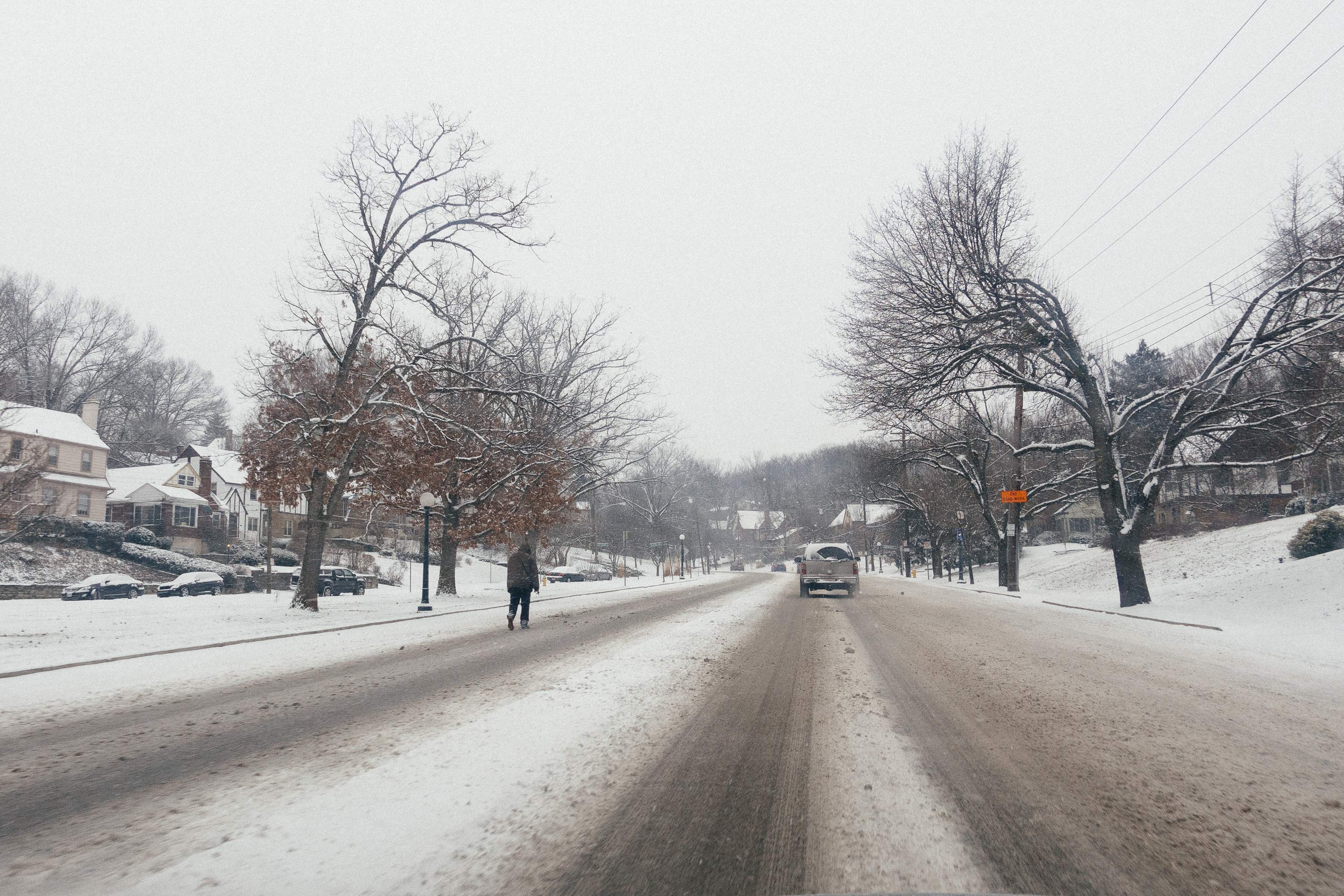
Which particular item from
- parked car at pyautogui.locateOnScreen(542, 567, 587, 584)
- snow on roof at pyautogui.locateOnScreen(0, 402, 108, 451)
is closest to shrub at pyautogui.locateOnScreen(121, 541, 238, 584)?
snow on roof at pyautogui.locateOnScreen(0, 402, 108, 451)

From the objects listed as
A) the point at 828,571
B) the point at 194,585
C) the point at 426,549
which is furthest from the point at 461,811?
the point at 194,585

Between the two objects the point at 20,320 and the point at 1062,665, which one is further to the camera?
the point at 20,320

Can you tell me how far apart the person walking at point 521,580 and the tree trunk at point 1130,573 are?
1415 cm

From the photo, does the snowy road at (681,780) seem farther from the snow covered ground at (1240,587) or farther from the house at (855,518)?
the house at (855,518)

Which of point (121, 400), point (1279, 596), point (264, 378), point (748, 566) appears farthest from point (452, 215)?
point (748, 566)

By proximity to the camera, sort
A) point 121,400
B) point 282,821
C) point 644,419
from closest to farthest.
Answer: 1. point 282,821
2. point 644,419
3. point 121,400

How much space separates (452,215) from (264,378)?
6.15 meters

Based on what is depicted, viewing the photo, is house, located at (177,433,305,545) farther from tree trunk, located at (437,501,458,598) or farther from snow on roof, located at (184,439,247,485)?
tree trunk, located at (437,501,458,598)

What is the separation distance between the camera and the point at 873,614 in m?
16.8

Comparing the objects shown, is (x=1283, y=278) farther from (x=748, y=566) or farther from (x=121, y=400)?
(x=748, y=566)

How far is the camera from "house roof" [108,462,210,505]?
50969 millimetres

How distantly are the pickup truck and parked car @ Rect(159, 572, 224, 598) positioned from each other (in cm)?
2655

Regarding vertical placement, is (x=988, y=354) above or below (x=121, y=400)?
below

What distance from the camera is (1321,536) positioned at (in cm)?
2075
